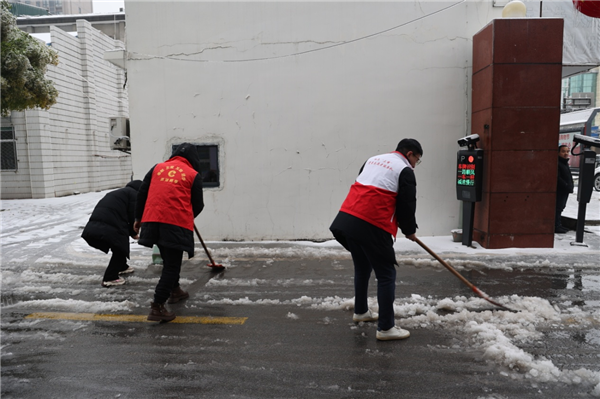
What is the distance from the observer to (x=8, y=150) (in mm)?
15430

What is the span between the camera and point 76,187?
17281 mm

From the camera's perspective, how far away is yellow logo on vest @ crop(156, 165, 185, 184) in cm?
428

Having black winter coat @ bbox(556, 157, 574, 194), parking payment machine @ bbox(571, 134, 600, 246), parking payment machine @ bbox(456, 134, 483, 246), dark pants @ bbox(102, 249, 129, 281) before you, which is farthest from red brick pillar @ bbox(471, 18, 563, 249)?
dark pants @ bbox(102, 249, 129, 281)

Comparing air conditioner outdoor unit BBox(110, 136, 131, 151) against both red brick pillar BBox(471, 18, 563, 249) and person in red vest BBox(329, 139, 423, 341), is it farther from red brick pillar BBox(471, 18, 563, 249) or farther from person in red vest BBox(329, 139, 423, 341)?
red brick pillar BBox(471, 18, 563, 249)

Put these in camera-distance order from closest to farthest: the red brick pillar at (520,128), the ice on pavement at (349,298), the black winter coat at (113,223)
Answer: the ice on pavement at (349,298) < the black winter coat at (113,223) < the red brick pillar at (520,128)

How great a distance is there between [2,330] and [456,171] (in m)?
7.02

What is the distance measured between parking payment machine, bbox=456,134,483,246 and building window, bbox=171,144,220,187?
14.2 ft

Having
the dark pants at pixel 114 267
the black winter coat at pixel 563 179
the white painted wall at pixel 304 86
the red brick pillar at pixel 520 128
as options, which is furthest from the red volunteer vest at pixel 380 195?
the black winter coat at pixel 563 179

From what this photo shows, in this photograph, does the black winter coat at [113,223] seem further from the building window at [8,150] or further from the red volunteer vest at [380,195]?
Result: the building window at [8,150]

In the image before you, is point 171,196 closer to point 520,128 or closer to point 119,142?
point 119,142

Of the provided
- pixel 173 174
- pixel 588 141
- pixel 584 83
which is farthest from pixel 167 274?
pixel 584 83

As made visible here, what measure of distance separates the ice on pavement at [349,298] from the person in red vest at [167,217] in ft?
2.30

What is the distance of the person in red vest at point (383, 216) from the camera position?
142 inches

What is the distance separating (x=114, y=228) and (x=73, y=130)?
555 inches
